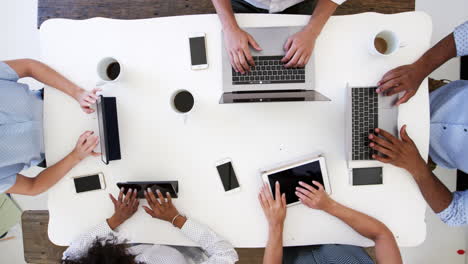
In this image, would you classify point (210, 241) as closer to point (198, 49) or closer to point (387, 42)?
point (198, 49)

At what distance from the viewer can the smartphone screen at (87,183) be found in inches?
47.5

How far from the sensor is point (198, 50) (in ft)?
3.71

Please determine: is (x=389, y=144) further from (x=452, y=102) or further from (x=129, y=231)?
(x=129, y=231)

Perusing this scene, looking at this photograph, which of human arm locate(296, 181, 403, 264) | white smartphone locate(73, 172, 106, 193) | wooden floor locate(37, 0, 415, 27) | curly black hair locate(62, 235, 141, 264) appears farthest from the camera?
wooden floor locate(37, 0, 415, 27)

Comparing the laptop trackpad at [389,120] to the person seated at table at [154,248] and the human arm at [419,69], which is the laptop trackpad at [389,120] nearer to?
the human arm at [419,69]

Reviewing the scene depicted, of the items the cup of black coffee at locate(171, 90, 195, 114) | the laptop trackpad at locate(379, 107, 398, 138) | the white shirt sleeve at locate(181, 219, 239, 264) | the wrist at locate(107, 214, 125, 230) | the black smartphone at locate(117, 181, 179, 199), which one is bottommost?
the white shirt sleeve at locate(181, 219, 239, 264)

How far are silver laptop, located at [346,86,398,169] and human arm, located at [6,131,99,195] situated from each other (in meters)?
0.98

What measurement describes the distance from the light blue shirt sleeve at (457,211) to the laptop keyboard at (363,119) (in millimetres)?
359

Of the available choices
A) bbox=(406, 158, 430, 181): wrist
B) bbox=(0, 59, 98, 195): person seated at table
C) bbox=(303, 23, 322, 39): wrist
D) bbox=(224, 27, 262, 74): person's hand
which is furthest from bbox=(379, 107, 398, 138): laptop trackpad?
bbox=(0, 59, 98, 195): person seated at table

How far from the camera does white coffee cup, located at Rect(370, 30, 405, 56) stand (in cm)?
103

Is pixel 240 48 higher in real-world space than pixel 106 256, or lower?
higher

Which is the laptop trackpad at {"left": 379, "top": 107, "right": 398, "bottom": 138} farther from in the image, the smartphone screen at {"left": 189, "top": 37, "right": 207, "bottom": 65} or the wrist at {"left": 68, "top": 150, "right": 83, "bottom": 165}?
the wrist at {"left": 68, "top": 150, "right": 83, "bottom": 165}

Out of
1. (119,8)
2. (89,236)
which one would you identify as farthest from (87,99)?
(119,8)

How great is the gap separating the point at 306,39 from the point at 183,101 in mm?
507
